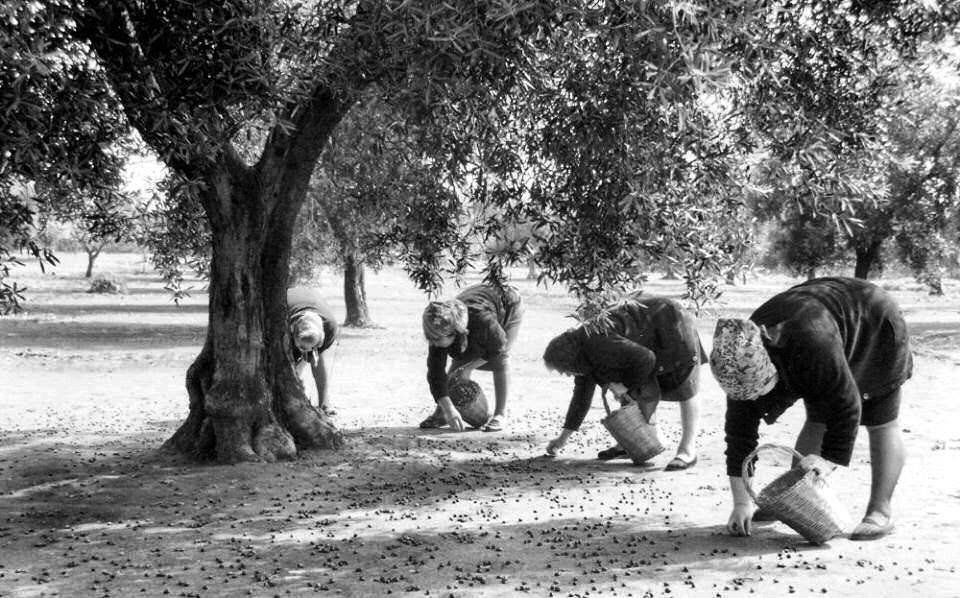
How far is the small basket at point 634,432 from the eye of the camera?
8.89 metres

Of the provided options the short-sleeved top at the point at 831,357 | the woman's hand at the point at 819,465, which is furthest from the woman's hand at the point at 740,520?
the woman's hand at the point at 819,465

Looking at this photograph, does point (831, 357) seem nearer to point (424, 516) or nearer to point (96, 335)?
point (424, 516)

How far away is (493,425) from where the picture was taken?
11320 mm

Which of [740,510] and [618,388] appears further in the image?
[618,388]

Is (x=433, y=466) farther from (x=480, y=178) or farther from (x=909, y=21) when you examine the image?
(x=909, y=21)

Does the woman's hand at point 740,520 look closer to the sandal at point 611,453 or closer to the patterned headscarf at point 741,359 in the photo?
the patterned headscarf at point 741,359

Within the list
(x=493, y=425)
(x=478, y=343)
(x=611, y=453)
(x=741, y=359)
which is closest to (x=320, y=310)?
(x=478, y=343)

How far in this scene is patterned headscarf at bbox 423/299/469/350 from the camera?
1041cm

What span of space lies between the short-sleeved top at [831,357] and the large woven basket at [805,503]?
0.18 meters

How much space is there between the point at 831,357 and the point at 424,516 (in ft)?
10.9

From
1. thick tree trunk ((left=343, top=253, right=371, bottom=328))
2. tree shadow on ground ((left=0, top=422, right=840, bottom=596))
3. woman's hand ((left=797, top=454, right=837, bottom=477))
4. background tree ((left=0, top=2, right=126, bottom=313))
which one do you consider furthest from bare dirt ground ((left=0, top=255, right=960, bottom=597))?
thick tree trunk ((left=343, top=253, right=371, bottom=328))

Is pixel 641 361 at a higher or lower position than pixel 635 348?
lower

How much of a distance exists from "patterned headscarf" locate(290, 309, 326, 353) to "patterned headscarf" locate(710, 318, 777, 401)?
5802mm

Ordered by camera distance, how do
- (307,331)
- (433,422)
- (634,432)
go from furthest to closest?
(433,422) < (307,331) < (634,432)
